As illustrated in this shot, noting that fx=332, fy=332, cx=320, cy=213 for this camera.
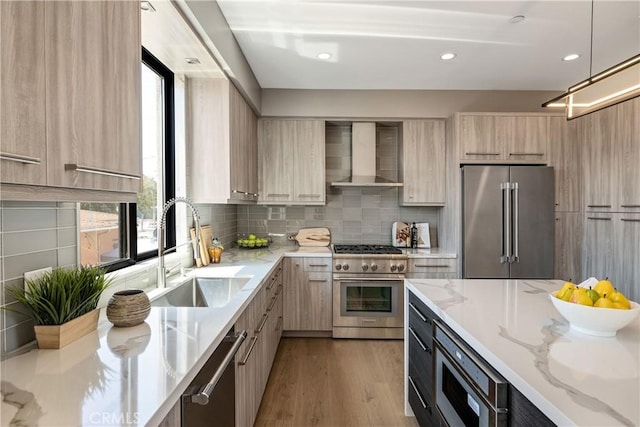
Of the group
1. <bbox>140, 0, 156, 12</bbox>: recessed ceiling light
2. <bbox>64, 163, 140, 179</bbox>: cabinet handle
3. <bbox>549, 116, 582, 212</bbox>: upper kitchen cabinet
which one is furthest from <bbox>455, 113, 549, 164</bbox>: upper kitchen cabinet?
<bbox>64, 163, 140, 179</bbox>: cabinet handle

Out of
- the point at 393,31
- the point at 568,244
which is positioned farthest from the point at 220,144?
the point at 568,244

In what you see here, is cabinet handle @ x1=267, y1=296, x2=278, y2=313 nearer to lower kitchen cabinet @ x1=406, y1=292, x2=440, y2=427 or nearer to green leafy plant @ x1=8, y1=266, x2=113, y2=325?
lower kitchen cabinet @ x1=406, y1=292, x2=440, y2=427

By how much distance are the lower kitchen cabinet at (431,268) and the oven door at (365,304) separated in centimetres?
26

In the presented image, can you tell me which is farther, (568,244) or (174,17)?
(568,244)

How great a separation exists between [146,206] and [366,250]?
2155 millimetres

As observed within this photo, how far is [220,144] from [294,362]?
76.7 inches

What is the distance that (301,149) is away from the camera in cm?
364

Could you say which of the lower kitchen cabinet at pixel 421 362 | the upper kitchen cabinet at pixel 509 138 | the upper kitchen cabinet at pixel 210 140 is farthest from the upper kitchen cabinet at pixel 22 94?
the upper kitchen cabinet at pixel 509 138

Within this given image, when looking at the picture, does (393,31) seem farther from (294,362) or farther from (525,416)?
(294,362)

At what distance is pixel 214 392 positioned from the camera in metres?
1.23

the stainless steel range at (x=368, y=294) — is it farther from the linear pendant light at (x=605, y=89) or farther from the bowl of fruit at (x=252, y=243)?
the linear pendant light at (x=605, y=89)

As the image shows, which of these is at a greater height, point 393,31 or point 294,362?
point 393,31

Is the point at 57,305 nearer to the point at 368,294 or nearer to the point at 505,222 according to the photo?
the point at 368,294

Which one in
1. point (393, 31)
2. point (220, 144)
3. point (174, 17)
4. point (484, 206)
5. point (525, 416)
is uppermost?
point (393, 31)
